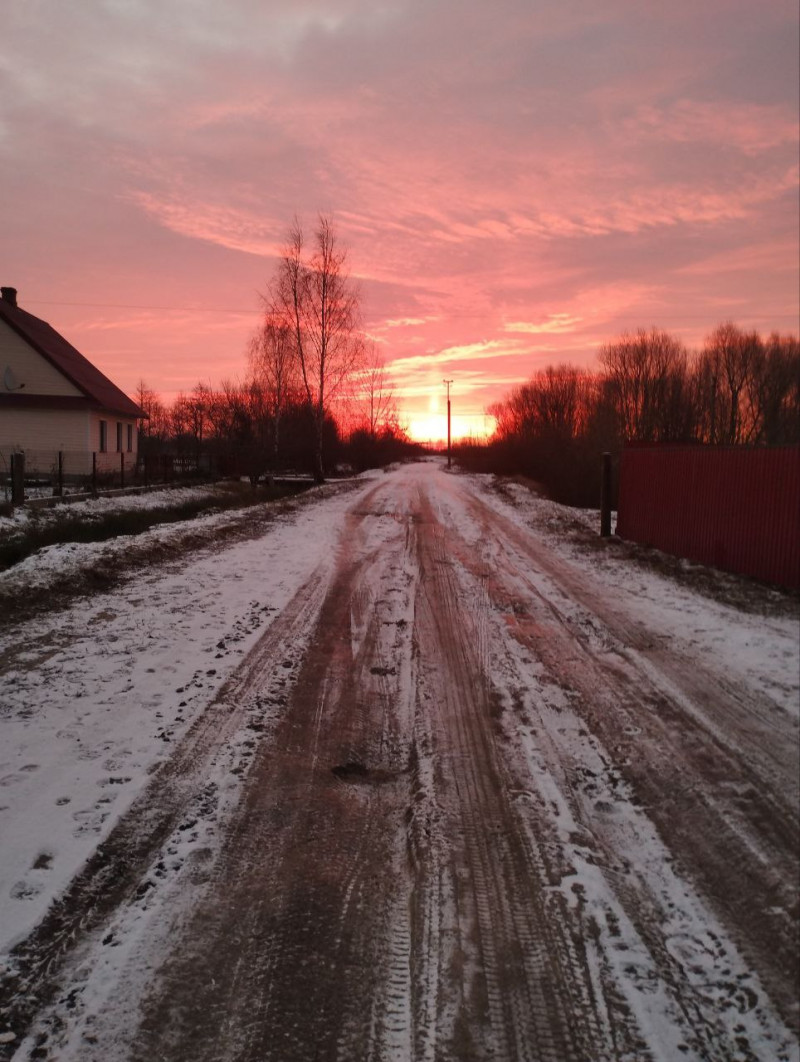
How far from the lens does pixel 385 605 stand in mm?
7887

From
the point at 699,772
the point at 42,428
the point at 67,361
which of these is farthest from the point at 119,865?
the point at 67,361

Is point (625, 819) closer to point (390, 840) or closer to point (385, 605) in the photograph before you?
point (390, 840)

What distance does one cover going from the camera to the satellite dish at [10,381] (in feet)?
85.1

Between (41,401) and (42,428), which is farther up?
(41,401)

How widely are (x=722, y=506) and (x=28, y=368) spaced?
25681mm

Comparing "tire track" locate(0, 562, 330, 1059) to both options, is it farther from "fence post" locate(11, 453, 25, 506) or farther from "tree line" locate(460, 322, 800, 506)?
"tree line" locate(460, 322, 800, 506)

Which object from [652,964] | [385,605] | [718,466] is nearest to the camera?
[652,964]

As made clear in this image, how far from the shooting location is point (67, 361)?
27812 millimetres

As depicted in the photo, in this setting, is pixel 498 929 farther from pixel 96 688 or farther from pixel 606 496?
pixel 606 496

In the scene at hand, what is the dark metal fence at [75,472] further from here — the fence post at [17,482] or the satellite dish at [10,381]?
the satellite dish at [10,381]

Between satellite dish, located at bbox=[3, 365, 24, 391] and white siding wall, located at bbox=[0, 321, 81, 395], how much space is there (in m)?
0.07

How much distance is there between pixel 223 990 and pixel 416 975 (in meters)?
0.69

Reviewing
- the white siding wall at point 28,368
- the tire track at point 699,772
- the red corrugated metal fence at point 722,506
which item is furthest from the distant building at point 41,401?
the tire track at point 699,772

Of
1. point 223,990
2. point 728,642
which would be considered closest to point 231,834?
point 223,990
